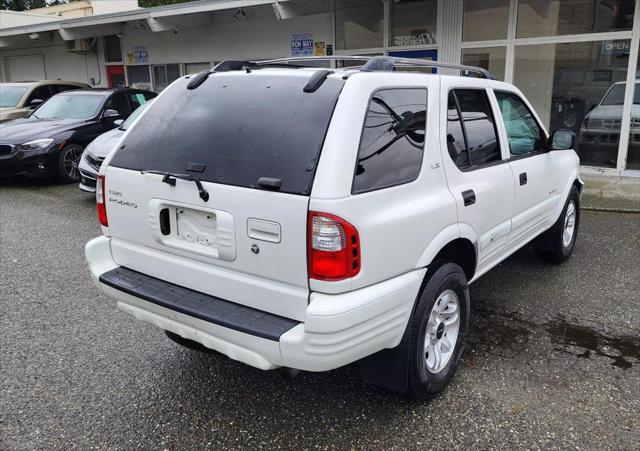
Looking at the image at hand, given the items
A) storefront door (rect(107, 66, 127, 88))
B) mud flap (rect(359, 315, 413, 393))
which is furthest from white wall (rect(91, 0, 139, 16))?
mud flap (rect(359, 315, 413, 393))

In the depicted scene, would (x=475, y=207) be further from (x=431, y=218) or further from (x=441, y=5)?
(x=441, y=5)

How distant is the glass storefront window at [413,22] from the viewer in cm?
1055

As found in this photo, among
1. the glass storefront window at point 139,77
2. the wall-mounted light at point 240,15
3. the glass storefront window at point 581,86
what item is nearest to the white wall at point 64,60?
the glass storefront window at point 139,77

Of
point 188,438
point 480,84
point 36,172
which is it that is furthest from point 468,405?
point 36,172

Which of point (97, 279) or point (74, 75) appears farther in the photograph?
point (74, 75)

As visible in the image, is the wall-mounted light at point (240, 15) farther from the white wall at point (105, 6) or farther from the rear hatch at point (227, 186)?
the white wall at point (105, 6)

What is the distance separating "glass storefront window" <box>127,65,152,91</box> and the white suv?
1396 cm

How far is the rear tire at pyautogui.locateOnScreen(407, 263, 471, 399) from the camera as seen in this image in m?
2.79

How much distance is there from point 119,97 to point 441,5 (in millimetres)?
6434

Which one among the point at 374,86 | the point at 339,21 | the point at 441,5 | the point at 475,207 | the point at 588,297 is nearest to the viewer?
the point at 374,86

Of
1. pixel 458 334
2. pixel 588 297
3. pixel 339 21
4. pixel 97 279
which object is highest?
pixel 339 21

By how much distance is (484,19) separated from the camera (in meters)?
9.98

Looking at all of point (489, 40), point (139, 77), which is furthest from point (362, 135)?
point (139, 77)

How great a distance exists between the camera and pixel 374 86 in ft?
8.75
